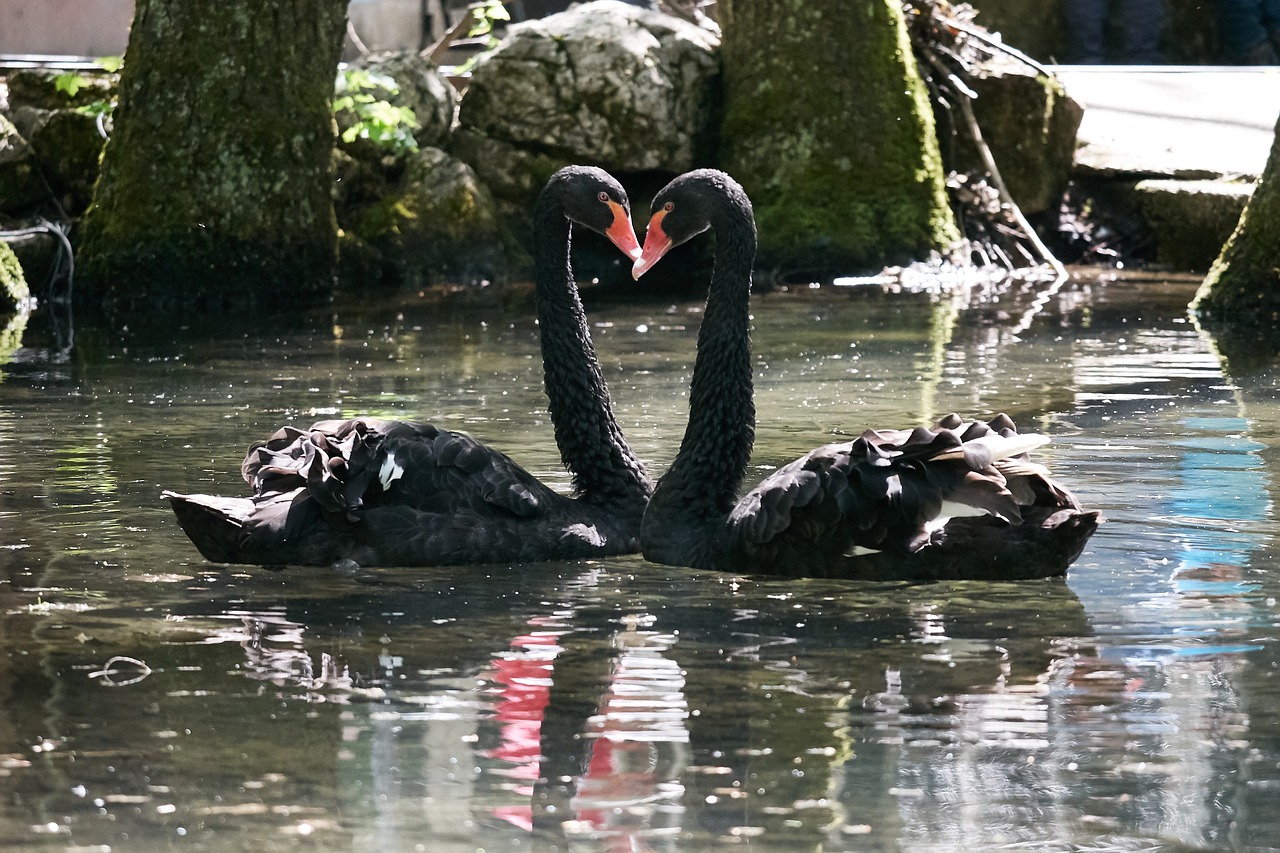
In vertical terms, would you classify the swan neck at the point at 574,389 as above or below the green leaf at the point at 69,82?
below

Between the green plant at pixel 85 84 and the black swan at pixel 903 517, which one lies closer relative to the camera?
the black swan at pixel 903 517

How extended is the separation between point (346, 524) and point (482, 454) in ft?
1.53

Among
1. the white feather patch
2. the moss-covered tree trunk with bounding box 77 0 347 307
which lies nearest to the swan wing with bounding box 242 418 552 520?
the white feather patch

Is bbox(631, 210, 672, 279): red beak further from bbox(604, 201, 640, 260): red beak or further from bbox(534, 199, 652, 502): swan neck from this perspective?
bbox(534, 199, 652, 502): swan neck

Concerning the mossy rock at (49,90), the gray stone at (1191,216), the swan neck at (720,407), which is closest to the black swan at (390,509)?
the swan neck at (720,407)

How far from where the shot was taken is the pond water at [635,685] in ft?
11.6

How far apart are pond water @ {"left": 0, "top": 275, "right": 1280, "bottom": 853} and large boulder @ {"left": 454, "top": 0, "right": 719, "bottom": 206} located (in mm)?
7618

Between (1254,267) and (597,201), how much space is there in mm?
6665

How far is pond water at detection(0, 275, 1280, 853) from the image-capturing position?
354 cm

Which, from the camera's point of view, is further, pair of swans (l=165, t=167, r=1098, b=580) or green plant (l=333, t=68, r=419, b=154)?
green plant (l=333, t=68, r=419, b=154)

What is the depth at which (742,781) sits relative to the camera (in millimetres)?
3738

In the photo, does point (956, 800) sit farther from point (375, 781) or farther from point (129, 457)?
point (129, 457)

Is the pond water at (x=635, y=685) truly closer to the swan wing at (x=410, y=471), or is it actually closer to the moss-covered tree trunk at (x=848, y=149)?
the swan wing at (x=410, y=471)

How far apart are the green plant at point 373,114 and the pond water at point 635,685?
658 centimetres
